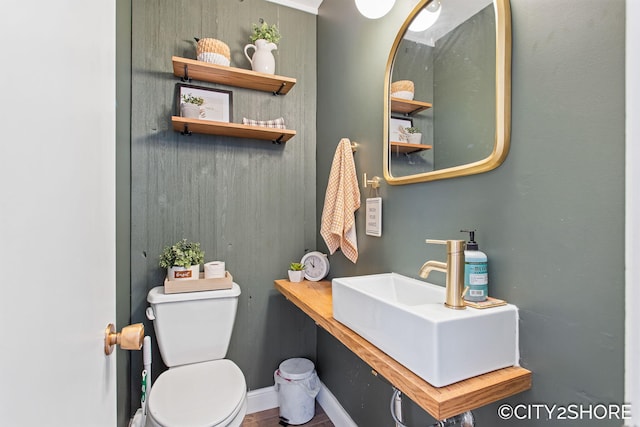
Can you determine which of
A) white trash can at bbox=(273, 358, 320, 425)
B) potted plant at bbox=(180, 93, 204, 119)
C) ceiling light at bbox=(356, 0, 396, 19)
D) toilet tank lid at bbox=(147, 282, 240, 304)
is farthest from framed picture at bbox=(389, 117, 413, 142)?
white trash can at bbox=(273, 358, 320, 425)

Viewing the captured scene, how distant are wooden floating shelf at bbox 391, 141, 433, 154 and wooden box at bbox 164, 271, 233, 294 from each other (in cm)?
112

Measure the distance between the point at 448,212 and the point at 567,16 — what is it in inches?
22.9

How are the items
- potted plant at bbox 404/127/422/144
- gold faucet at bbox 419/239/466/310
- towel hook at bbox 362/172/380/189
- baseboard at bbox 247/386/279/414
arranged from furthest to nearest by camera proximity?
baseboard at bbox 247/386/279/414 → towel hook at bbox 362/172/380/189 → potted plant at bbox 404/127/422/144 → gold faucet at bbox 419/239/466/310

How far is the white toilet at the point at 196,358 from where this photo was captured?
1.24m

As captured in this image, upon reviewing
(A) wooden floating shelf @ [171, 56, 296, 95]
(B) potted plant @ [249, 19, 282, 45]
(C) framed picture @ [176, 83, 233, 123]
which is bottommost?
(C) framed picture @ [176, 83, 233, 123]

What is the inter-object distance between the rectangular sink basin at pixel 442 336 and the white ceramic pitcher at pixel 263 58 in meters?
1.48

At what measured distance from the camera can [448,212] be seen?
104cm

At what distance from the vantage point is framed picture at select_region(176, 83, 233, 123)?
1672 millimetres

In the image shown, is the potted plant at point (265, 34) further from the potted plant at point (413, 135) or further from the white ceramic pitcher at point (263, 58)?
the potted plant at point (413, 135)

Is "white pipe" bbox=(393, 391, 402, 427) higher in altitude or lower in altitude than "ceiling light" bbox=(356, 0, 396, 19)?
lower

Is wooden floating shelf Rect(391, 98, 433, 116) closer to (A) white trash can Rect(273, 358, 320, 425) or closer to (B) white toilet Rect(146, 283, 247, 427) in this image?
(B) white toilet Rect(146, 283, 247, 427)

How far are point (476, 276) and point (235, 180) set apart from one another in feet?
4.82

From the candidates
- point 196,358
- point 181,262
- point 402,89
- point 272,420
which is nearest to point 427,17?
point 402,89

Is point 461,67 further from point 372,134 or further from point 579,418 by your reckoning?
point 579,418
